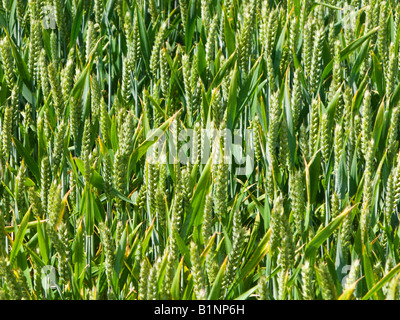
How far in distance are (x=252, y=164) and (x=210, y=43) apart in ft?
1.06

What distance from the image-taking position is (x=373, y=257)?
1.00 meters

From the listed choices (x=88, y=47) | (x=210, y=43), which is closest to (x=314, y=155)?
(x=210, y=43)

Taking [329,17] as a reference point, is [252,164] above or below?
below

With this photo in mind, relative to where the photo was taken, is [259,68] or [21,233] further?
[259,68]

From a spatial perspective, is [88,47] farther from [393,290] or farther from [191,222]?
[393,290]

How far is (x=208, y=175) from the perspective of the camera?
909 mm

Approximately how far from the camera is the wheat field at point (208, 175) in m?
0.85

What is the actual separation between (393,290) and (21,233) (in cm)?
55

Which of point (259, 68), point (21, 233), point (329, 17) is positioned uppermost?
point (329, 17)

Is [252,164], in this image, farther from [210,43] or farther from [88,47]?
[88,47]

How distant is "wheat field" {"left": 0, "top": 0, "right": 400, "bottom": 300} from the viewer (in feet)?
2.78
